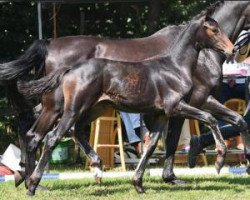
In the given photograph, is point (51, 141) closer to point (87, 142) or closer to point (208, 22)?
point (87, 142)

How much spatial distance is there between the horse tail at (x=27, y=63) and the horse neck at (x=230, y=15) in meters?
2.24

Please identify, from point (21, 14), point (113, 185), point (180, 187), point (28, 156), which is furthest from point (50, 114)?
point (21, 14)

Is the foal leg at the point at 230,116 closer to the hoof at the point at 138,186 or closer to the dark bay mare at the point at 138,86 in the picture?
the dark bay mare at the point at 138,86

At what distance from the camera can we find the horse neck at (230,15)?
838 centimetres

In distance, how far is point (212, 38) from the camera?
739cm

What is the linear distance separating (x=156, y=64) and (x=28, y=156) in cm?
191

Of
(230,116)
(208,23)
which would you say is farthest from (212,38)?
(230,116)

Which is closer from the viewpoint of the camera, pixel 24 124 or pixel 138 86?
pixel 138 86

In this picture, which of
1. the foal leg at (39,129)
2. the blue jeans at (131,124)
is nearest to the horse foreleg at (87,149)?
the foal leg at (39,129)

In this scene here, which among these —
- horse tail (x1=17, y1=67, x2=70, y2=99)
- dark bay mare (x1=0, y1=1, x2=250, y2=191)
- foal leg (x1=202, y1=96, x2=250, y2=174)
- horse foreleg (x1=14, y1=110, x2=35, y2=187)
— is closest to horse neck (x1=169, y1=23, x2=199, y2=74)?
dark bay mare (x1=0, y1=1, x2=250, y2=191)

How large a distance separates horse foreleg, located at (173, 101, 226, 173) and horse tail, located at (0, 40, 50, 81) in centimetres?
206

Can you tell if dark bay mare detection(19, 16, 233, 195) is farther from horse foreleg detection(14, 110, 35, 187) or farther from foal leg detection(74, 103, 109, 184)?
horse foreleg detection(14, 110, 35, 187)

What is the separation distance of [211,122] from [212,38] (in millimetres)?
1000

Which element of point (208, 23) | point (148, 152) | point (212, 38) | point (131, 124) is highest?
point (208, 23)
